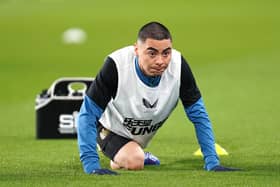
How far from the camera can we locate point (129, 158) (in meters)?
10.6

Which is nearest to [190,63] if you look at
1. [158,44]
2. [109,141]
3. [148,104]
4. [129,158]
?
[109,141]

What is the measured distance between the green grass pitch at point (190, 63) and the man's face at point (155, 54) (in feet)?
3.02

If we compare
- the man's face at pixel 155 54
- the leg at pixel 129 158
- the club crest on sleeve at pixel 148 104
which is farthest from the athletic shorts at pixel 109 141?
the man's face at pixel 155 54

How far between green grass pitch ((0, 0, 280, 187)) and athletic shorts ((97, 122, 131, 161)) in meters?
0.31

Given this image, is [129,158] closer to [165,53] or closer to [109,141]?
[109,141]

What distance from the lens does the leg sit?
34.6 feet

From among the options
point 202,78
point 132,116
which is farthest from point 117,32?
point 132,116

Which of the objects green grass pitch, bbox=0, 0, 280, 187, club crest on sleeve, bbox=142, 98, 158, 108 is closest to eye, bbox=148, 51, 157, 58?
club crest on sleeve, bbox=142, 98, 158, 108

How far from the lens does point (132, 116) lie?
10445 millimetres

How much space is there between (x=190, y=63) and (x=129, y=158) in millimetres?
14138

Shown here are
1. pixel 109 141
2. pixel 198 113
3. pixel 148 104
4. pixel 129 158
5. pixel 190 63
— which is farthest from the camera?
pixel 190 63

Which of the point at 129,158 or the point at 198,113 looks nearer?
the point at 198,113

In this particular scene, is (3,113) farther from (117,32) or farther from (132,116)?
(117,32)

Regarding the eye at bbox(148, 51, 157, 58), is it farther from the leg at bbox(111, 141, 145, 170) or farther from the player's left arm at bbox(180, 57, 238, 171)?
the leg at bbox(111, 141, 145, 170)
